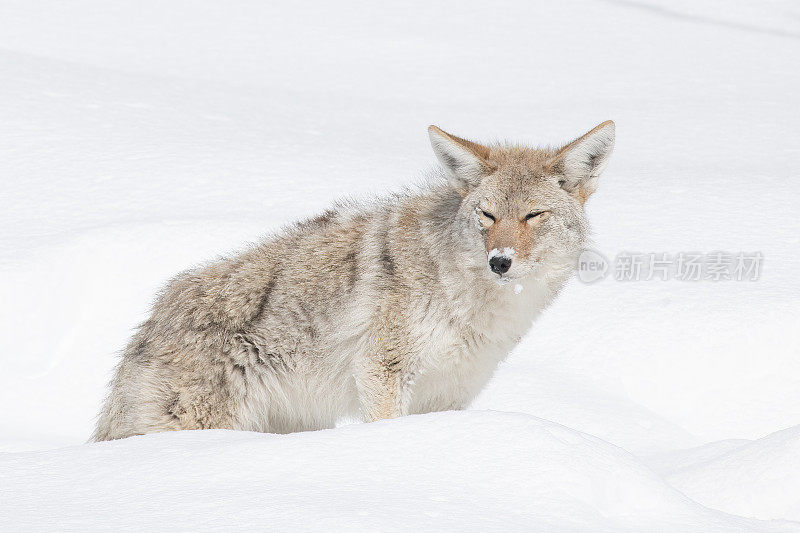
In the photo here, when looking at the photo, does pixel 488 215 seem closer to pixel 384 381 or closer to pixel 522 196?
pixel 522 196

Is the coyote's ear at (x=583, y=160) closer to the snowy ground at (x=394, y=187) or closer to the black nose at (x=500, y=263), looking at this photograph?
the black nose at (x=500, y=263)

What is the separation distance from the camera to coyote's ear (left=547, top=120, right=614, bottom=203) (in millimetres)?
4629

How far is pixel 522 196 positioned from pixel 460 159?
43 cm

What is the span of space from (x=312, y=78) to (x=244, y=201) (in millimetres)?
4299

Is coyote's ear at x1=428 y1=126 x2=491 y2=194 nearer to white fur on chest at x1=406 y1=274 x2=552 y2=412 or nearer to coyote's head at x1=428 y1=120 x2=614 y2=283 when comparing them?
coyote's head at x1=428 y1=120 x2=614 y2=283

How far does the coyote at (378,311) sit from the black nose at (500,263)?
0.06 m

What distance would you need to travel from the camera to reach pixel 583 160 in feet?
15.5

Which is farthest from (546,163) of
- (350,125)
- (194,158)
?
(350,125)

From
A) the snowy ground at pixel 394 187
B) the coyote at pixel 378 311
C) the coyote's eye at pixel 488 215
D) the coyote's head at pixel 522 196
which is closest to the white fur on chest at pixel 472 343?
the coyote at pixel 378 311

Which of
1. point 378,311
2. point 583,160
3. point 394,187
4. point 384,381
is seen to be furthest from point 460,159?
point 394,187

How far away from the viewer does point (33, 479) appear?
312 centimetres

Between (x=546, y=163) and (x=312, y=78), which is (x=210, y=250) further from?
(x=312, y=78)

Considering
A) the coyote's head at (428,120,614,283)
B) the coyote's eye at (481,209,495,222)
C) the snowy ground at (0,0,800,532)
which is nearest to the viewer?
the snowy ground at (0,0,800,532)

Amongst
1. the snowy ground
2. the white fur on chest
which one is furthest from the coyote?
the snowy ground
